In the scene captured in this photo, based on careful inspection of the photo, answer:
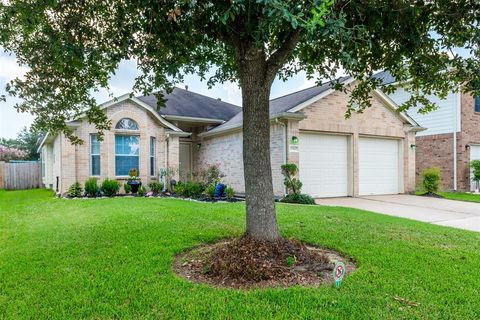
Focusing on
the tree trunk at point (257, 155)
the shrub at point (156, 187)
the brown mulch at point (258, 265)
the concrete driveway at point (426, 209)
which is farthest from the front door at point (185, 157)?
the tree trunk at point (257, 155)

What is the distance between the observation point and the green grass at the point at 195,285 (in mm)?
3078

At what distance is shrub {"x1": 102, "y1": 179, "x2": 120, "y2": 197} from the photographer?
495 inches

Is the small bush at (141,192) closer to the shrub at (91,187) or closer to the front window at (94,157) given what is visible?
the shrub at (91,187)

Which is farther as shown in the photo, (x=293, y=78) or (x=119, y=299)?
(x=293, y=78)

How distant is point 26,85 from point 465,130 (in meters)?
18.1

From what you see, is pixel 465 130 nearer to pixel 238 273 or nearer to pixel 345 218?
pixel 345 218

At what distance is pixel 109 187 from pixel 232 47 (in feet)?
30.7

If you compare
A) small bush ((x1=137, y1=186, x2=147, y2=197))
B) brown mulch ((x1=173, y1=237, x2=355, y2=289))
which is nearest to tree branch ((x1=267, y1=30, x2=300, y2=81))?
brown mulch ((x1=173, y1=237, x2=355, y2=289))

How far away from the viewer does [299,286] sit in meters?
3.63

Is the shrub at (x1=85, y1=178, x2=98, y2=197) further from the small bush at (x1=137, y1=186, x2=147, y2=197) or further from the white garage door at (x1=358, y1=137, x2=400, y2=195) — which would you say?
the white garage door at (x1=358, y1=137, x2=400, y2=195)

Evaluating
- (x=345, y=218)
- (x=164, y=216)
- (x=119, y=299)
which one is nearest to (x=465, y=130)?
(x=345, y=218)

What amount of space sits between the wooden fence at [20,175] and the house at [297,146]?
954 centimetres

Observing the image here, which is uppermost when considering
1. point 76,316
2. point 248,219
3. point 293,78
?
point 293,78

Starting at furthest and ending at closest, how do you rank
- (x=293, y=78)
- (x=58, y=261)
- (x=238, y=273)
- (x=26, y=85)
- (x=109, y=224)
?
(x=293, y=78), (x=109, y=224), (x=26, y=85), (x=58, y=261), (x=238, y=273)
